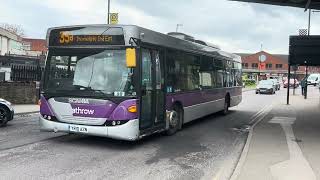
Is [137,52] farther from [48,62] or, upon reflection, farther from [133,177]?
[133,177]

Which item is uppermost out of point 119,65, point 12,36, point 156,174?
point 12,36

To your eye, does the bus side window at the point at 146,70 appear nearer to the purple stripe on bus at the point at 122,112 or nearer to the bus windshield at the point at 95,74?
the bus windshield at the point at 95,74

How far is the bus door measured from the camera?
38.7ft

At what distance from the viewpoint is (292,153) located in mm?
11086

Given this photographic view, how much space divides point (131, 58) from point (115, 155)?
2.11 metres

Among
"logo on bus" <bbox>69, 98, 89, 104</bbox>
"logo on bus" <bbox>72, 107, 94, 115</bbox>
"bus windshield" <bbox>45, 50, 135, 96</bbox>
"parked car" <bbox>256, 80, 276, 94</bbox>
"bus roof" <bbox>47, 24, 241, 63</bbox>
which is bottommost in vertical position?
"parked car" <bbox>256, 80, 276, 94</bbox>

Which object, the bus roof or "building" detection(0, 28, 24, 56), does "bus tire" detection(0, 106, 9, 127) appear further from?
"building" detection(0, 28, 24, 56)

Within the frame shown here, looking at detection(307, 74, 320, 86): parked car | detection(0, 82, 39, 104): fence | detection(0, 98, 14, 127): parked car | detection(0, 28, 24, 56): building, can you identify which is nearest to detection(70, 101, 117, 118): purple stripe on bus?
detection(0, 98, 14, 127): parked car

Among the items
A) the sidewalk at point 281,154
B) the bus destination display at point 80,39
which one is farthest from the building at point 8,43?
the bus destination display at point 80,39

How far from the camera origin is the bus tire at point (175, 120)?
13884 mm

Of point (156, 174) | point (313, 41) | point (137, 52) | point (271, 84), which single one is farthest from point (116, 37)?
point (271, 84)

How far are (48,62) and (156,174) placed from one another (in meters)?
4.68

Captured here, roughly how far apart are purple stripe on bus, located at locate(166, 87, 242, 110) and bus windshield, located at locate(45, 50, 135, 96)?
237 centimetres

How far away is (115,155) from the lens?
1070cm
